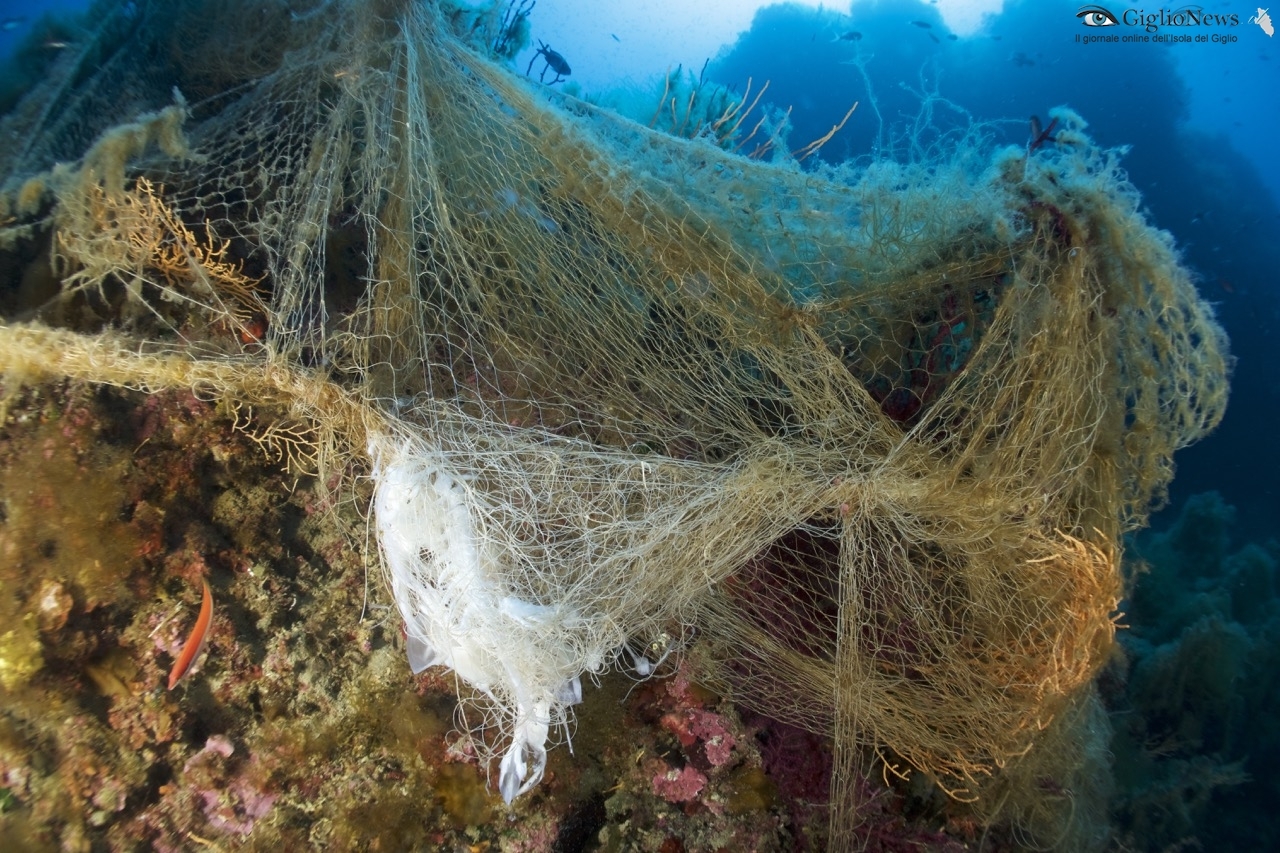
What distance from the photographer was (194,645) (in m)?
2.41

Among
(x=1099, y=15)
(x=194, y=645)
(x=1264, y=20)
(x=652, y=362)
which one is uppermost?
(x=1264, y=20)

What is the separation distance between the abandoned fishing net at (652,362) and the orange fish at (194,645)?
751 mm

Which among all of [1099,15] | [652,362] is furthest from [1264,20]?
[652,362]

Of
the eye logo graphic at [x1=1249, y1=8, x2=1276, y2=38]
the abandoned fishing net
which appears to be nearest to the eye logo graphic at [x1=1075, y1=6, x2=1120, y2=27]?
the abandoned fishing net

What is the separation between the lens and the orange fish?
2.39 meters

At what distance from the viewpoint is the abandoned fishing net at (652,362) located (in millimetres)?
2240

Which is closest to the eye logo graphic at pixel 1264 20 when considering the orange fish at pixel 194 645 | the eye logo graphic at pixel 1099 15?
the eye logo graphic at pixel 1099 15

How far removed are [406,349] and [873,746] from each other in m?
3.00

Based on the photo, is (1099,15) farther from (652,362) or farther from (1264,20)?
(1264,20)

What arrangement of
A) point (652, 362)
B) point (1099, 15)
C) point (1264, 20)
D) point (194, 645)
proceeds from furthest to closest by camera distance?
1. point (1264, 20)
2. point (1099, 15)
3. point (652, 362)
4. point (194, 645)

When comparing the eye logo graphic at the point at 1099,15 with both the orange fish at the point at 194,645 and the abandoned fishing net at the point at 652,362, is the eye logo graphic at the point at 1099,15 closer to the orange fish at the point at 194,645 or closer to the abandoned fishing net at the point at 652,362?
the abandoned fishing net at the point at 652,362

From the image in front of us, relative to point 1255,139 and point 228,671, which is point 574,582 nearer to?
point 228,671

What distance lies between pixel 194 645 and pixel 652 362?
234 centimetres

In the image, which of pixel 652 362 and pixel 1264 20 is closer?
pixel 652 362
